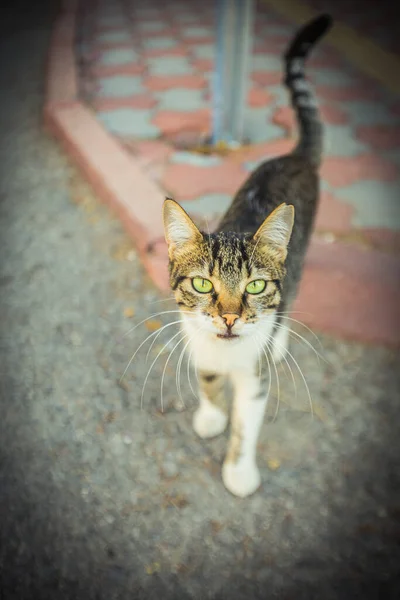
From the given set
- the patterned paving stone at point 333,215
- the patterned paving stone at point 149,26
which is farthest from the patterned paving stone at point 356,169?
the patterned paving stone at point 149,26

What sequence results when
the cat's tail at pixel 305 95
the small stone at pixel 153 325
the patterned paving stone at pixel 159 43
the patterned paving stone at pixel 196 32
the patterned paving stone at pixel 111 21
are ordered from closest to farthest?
the cat's tail at pixel 305 95 < the small stone at pixel 153 325 < the patterned paving stone at pixel 159 43 < the patterned paving stone at pixel 196 32 < the patterned paving stone at pixel 111 21

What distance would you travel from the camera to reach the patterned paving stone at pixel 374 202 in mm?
2453

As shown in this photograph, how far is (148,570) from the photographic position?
1.38m

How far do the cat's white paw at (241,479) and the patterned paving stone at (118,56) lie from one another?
3.57 m

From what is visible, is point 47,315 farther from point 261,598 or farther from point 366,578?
point 366,578

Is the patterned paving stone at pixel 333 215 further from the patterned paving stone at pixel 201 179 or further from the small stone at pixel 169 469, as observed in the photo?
the small stone at pixel 169 469

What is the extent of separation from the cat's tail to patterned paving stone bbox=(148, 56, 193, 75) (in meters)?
2.05

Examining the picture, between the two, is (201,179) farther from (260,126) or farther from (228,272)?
(228,272)

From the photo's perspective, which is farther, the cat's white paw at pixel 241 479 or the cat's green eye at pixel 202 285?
the cat's white paw at pixel 241 479

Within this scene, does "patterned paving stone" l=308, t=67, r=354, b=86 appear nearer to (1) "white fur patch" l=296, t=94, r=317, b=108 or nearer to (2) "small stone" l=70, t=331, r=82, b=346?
(1) "white fur patch" l=296, t=94, r=317, b=108

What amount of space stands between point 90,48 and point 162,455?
13.0 feet

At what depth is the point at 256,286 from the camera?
129 centimetres

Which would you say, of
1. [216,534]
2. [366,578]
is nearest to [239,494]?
[216,534]

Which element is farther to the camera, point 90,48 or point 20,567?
point 90,48
